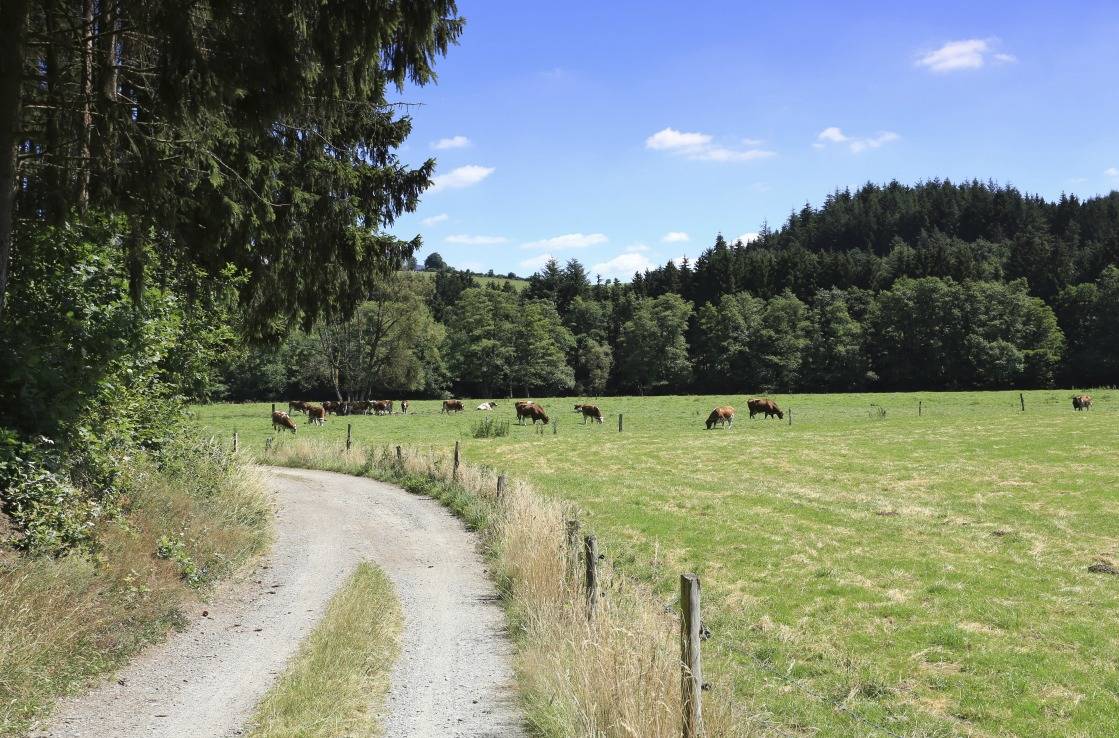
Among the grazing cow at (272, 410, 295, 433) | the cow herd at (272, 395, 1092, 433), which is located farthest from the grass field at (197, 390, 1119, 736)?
the grazing cow at (272, 410, 295, 433)

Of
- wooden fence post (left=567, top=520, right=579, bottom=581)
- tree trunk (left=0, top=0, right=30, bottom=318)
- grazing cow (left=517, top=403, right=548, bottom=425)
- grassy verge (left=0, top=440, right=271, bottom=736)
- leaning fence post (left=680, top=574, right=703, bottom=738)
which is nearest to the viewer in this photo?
leaning fence post (left=680, top=574, right=703, bottom=738)

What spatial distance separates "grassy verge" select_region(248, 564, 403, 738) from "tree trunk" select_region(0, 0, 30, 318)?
418 centimetres

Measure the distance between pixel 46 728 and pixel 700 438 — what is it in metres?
30.4

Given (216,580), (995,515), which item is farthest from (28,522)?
(995,515)

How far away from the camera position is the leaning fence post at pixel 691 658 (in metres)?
4.75

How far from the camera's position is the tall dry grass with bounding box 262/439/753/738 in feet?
16.4

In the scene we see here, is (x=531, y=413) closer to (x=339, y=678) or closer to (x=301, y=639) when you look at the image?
(x=301, y=639)

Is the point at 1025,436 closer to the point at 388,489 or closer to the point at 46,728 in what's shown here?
the point at 388,489

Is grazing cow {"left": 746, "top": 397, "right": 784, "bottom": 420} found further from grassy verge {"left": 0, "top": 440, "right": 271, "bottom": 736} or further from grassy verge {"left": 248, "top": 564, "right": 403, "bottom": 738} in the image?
grassy verge {"left": 248, "top": 564, "right": 403, "bottom": 738}

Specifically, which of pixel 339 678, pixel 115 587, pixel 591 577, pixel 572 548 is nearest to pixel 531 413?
pixel 572 548

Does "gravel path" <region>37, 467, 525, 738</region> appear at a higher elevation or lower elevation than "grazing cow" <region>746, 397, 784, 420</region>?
lower

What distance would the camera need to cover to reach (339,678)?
6.48 m

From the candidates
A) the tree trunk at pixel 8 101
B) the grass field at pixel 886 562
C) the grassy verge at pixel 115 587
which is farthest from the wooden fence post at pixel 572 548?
the tree trunk at pixel 8 101

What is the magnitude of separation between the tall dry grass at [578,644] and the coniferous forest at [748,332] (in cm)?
5340
